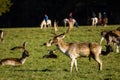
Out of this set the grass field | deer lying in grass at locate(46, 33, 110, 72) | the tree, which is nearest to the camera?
the grass field

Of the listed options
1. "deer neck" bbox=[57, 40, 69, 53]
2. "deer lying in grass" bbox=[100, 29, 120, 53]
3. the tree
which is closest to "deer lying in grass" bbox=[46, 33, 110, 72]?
"deer neck" bbox=[57, 40, 69, 53]

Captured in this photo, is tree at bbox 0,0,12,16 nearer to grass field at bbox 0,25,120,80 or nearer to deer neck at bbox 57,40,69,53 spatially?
grass field at bbox 0,25,120,80

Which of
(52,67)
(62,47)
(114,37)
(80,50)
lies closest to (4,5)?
(114,37)

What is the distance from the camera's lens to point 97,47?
17062mm

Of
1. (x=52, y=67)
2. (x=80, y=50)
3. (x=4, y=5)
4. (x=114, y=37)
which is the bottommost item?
(x=52, y=67)

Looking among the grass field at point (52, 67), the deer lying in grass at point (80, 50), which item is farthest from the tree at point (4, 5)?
the deer lying in grass at point (80, 50)

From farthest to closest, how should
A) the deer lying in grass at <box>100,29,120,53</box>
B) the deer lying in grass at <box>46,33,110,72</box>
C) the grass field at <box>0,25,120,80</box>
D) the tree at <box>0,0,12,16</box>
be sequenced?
the tree at <box>0,0,12,16</box>, the deer lying in grass at <box>100,29,120,53</box>, the deer lying in grass at <box>46,33,110,72</box>, the grass field at <box>0,25,120,80</box>

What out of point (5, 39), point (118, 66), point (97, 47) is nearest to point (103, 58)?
point (118, 66)

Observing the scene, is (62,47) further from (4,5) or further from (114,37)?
(4,5)

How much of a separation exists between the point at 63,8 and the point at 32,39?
35.1 metres

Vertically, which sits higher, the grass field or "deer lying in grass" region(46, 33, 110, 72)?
"deer lying in grass" region(46, 33, 110, 72)

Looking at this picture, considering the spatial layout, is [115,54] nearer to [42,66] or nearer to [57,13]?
[42,66]

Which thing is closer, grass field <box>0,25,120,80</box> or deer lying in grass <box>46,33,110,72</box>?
grass field <box>0,25,120,80</box>

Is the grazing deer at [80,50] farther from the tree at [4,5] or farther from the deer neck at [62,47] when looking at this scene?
the tree at [4,5]
